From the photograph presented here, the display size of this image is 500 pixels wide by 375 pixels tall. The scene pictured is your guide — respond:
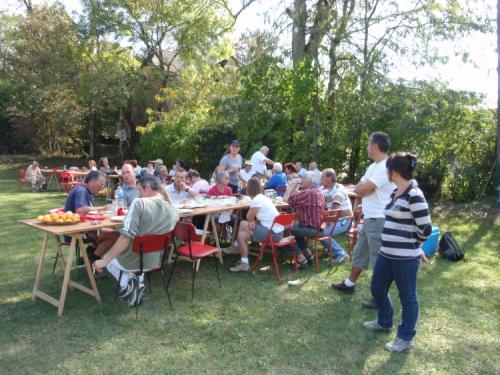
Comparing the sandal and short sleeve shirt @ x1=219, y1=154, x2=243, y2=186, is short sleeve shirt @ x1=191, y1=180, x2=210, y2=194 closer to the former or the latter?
short sleeve shirt @ x1=219, y1=154, x2=243, y2=186

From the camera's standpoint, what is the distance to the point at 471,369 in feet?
10.5

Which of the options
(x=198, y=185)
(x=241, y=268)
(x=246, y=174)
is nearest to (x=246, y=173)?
(x=246, y=174)

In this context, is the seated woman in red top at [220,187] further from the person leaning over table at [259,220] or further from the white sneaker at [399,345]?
the white sneaker at [399,345]

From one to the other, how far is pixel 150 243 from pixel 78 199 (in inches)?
46.8

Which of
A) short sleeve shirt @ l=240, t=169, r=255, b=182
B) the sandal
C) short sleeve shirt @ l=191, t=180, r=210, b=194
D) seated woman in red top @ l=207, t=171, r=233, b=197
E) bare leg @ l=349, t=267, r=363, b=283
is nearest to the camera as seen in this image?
bare leg @ l=349, t=267, r=363, b=283

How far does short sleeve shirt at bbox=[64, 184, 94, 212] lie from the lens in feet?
14.9

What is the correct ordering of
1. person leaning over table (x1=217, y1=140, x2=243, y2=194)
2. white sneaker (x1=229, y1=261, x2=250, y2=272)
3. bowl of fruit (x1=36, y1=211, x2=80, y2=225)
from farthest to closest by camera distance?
person leaning over table (x1=217, y1=140, x2=243, y2=194) → white sneaker (x1=229, y1=261, x2=250, y2=272) → bowl of fruit (x1=36, y1=211, x2=80, y2=225)

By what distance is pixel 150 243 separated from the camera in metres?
3.88

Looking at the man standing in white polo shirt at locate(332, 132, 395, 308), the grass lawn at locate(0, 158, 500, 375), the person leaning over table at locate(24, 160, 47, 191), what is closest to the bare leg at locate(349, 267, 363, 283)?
the grass lawn at locate(0, 158, 500, 375)

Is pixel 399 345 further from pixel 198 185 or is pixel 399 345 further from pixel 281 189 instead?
pixel 281 189

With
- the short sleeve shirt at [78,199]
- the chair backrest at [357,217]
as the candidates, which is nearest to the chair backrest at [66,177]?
the short sleeve shirt at [78,199]

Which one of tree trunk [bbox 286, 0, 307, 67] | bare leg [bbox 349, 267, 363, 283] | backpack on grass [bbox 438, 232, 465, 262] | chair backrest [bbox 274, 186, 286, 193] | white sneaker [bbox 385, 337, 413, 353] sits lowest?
white sneaker [bbox 385, 337, 413, 353]

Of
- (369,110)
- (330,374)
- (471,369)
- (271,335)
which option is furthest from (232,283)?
(369,110)

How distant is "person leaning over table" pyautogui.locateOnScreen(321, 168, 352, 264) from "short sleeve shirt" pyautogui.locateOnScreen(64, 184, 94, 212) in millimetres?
2947
